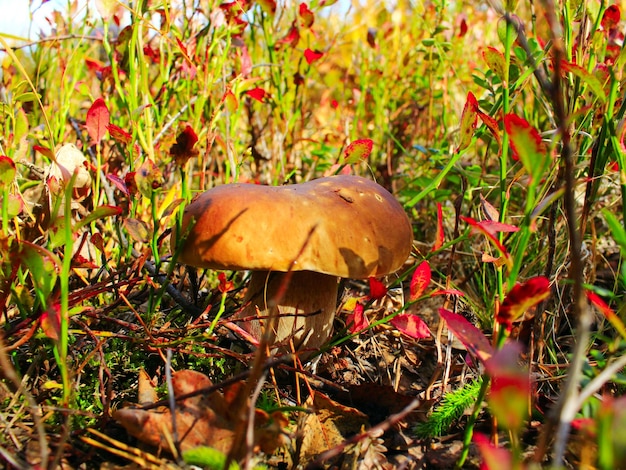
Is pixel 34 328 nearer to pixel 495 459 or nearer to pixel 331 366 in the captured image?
pixel 331 366

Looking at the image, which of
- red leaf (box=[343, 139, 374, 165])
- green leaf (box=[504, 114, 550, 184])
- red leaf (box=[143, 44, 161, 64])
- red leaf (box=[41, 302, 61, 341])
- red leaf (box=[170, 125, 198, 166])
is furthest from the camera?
red leaf (box=[143, 44, 161, 64])

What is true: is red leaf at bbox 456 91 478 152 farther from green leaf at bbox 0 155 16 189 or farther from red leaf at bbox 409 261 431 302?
green leaf at bbox 0 155 16 189

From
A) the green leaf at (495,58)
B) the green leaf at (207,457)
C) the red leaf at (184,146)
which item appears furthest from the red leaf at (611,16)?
the green leaf at (207,457)

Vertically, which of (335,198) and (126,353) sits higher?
(335,198)

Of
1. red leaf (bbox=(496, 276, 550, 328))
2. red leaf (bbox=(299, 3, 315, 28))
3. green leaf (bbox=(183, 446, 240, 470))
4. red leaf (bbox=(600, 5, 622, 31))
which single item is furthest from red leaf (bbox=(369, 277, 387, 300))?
red leaf (bbox=(299, 3, 315, 28))

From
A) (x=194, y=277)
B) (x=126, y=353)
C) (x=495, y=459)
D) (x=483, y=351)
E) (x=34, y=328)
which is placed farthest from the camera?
(x=194, y=277)

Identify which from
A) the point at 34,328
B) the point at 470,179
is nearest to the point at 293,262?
the point at 34,328
